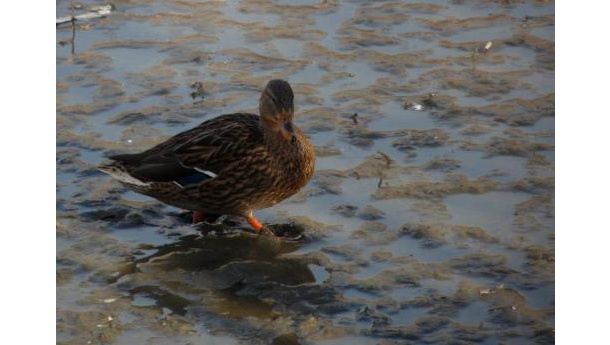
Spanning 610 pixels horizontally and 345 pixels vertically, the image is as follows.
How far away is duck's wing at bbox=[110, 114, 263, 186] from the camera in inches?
312

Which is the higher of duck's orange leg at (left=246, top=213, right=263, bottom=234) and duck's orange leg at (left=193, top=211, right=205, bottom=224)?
duck's orange leg at (left=246, top=213, right=263, bottom=234)

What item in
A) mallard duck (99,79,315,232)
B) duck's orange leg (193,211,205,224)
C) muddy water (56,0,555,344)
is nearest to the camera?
muddy water (56,0,555,344)

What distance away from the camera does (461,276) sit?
738 cm

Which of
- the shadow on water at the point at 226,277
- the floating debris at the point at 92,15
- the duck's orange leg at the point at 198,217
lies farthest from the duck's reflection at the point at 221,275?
the floating debris at the point at 92,15

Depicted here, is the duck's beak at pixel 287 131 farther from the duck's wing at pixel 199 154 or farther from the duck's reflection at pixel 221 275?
the duck's reflection at pixel 221 275

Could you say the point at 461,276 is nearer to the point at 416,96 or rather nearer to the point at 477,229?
the point at 477,229

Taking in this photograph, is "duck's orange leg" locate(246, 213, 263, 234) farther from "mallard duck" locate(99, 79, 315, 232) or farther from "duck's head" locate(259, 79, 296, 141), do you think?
"duck's head" locate(259, 79, 296, 141)

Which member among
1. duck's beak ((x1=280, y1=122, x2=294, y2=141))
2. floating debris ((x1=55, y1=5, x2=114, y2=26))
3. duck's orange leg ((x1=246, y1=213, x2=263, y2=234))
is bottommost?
duck's orange leg ((x1=246, y1=213, x2=263, y2=234))

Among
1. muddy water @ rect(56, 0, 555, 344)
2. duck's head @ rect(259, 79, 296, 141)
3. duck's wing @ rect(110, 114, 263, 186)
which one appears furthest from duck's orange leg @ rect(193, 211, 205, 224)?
duck's head @ rect(259, 79, 296, 141)

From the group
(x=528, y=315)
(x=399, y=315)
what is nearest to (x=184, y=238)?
(x=399, y=315)

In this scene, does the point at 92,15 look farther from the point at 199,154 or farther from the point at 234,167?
the point at 234,167

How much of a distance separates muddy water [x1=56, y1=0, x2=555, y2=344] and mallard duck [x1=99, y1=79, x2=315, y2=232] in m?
0.29

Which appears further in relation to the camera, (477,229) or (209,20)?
(209,20)

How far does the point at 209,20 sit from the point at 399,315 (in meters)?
5.37
